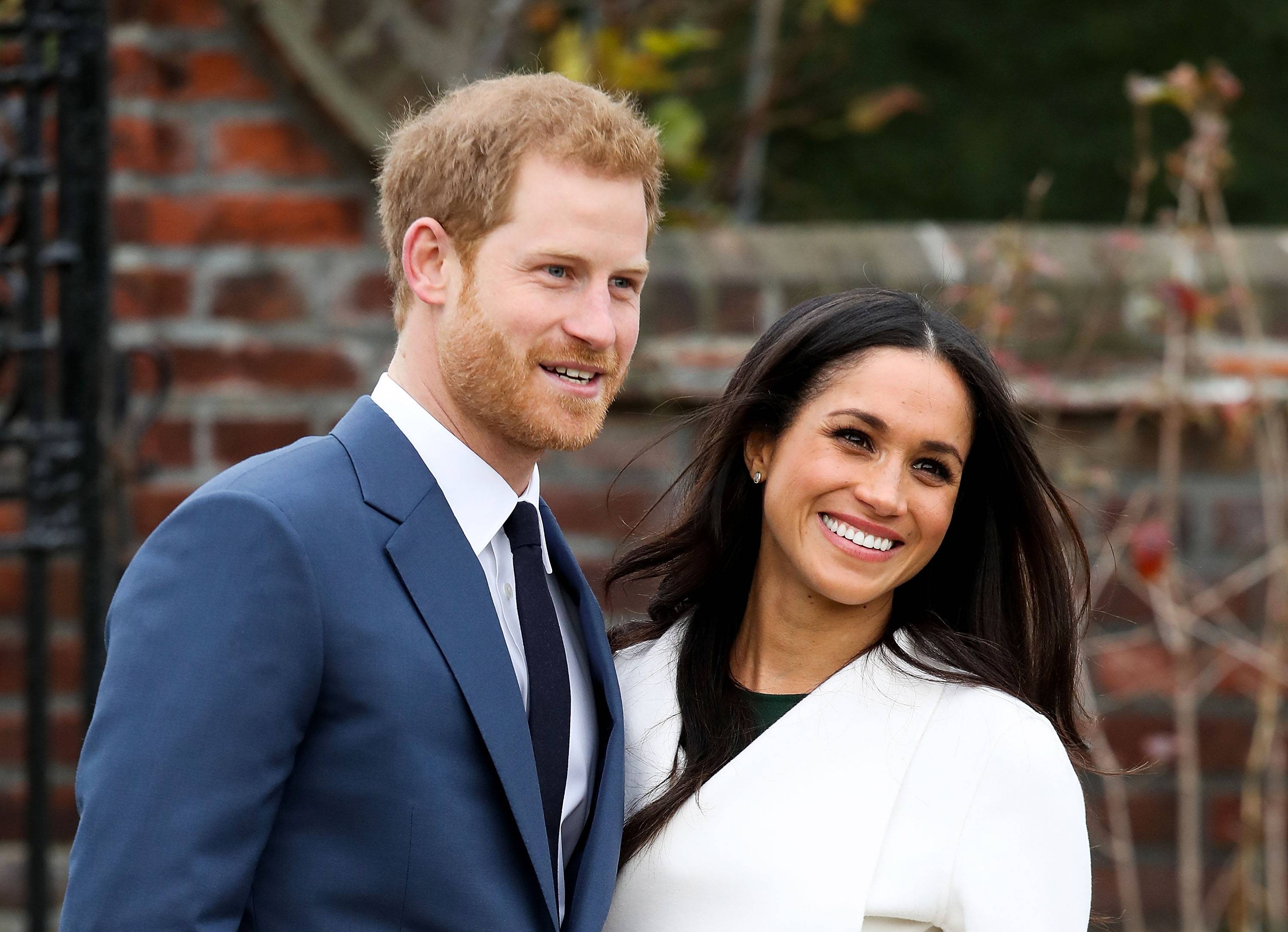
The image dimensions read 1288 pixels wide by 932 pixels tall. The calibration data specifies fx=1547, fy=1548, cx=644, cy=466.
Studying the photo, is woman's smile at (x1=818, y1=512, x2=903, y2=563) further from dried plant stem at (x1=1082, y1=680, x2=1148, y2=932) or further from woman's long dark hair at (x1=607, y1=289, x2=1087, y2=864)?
dried plant stem at (x1=1082, y1=680, x2=1148, y2=932)

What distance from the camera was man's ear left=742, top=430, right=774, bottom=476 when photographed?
2449mm

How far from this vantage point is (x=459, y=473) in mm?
1982

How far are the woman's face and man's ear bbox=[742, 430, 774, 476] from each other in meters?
0.14

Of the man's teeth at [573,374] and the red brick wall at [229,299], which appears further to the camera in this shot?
the red brick wall at [229,299]

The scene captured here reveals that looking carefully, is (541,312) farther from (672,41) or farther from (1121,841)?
(1121,841)

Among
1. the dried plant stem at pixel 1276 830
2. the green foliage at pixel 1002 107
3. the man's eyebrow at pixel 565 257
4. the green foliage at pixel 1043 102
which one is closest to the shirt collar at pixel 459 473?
the man's eyebrow at pixel 565 257

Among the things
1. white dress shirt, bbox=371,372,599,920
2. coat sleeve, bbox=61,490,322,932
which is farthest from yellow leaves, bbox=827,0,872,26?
coat sleeve, bbox=61,490,322,932

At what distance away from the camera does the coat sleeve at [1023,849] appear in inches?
78.5

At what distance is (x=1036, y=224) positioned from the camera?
16.5 ft

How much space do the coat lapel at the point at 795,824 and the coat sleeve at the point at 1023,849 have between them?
0.12 m

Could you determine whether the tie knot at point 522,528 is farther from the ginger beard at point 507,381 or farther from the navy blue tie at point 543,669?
the ginger beard at point 507,381

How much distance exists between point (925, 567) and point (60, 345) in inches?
62.9

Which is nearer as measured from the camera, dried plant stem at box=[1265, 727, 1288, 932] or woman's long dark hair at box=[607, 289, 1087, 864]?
woman's long dark hair at box=[607, 289, 1087, 864]

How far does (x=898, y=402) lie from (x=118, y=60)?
1949mm
